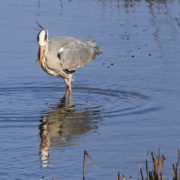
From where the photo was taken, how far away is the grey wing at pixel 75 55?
1081cm

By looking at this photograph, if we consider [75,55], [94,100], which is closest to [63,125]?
[94,100]

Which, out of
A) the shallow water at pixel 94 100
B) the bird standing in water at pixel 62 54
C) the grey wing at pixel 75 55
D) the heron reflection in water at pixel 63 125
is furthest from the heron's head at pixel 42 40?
the heron reflection in water at pixel 63 125

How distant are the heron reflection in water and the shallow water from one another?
0.01m

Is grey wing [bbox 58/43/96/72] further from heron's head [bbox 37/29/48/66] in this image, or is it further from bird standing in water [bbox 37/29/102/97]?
heron's head [bbox 37/29/48/66]

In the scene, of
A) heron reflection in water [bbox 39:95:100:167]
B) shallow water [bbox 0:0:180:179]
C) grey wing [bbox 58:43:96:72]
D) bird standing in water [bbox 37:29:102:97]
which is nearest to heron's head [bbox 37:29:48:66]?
bird standing in water [bbox 37:29:102:97]

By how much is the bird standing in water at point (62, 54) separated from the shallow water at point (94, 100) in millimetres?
358

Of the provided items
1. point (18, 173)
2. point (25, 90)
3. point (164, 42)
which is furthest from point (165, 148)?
point (164, 42)

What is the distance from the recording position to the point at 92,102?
996 centimetres

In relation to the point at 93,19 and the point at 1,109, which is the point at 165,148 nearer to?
the point at 1,109

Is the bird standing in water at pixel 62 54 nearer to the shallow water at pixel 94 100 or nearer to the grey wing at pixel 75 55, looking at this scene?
Answer: the grey wing at pixel 75 55

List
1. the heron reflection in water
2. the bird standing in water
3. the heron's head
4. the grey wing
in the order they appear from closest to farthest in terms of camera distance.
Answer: the heron reflection in water < the heron's head < the bird standing in water < the grey wing

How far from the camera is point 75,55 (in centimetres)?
1107

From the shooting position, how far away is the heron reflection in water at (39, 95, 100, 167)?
7582 millimetres

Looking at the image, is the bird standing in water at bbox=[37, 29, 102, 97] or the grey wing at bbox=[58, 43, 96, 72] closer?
the bird standing in water at bbox=[37, 29, 102, 97]
